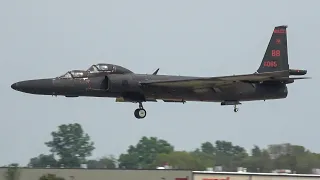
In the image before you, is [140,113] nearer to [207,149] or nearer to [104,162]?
[104,162]

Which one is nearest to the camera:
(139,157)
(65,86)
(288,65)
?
(65,86)

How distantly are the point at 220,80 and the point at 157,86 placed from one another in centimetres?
357

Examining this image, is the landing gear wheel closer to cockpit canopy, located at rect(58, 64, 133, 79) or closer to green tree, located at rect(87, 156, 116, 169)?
cockpit canopy, located at rect(58, 64, 133, 79)

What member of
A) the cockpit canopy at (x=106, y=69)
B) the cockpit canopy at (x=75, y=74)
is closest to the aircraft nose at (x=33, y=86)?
the cockpit canopy at (x=75, y=74)

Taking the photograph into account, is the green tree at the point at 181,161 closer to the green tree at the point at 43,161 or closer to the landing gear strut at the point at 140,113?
the green tree at the point at 43,161

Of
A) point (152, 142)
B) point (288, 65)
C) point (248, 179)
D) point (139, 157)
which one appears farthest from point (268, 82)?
point (152, 142)

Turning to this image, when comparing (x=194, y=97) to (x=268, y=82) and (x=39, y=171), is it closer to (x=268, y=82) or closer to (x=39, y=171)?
(x=268, y=82)

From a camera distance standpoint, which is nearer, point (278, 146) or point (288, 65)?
point (288, 65)

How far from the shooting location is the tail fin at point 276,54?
61094 mm

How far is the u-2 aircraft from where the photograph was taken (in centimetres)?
5562

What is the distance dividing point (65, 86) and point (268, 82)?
11.6 metres

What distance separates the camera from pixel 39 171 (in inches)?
2544

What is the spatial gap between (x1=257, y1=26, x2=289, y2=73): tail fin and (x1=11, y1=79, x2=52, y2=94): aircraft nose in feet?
43.6

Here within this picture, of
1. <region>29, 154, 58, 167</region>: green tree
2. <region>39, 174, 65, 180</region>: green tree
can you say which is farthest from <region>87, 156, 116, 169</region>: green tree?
<region>39, 174, 65, 180</region>: green tree
